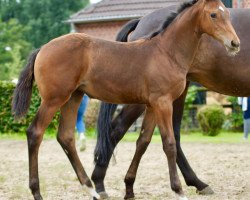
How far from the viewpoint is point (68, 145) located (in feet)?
21.4

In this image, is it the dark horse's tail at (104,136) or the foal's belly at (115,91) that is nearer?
the foal's belly at (115,91)

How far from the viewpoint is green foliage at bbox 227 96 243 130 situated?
64.2 ft

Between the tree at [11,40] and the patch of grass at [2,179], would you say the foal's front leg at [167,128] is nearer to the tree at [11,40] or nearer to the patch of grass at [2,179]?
the patch of grass at [2,179]

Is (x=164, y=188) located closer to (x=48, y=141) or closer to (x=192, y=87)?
(x=48, y=141)

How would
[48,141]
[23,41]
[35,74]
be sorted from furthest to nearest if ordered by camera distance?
[23,41] < [48,141] < [35,74]

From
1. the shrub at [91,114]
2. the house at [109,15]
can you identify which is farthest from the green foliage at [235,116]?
the house at [109,15]

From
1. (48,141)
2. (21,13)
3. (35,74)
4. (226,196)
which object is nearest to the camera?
(35,74)

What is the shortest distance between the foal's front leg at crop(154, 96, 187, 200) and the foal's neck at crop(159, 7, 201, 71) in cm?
51

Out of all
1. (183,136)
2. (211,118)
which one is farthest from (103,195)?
(183,136)

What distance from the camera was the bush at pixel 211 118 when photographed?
59.4 feet

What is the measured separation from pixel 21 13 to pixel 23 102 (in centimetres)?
5397

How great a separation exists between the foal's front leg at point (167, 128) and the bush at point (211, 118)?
1198 cm

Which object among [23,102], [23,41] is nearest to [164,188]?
[23,102]

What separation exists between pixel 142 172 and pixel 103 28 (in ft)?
58.0
